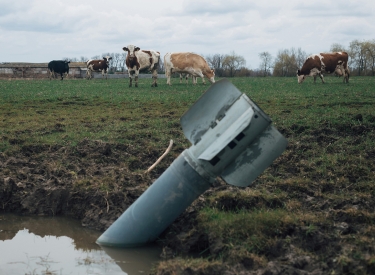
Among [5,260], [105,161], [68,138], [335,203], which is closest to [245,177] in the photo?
[335,203]

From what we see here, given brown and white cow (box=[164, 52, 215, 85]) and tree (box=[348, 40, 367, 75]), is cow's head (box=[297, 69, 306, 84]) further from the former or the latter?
tree (box=[348, 40, 367, 75])

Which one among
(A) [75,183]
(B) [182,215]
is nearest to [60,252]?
(B) [182,215]

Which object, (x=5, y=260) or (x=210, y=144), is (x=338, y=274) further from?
(x=5, y=260)

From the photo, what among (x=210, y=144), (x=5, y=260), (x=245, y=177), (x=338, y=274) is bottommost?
(x=5, y=260)

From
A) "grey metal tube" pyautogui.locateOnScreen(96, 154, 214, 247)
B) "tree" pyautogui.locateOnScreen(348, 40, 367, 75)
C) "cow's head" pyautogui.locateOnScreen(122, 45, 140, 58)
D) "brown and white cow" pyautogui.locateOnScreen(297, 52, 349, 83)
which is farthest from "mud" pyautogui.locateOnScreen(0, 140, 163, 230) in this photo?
"tree" pyautogui.locateOnScreen(348, 40, 367, 75)

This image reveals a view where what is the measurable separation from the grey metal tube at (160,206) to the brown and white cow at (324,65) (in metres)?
25.5

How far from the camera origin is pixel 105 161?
791cm

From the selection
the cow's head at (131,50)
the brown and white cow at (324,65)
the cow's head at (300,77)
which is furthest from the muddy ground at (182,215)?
the brown and white cow at (324,65)

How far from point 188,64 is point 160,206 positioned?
73.3ft

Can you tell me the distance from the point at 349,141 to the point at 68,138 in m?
4.77

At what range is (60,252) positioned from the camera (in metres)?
5.43

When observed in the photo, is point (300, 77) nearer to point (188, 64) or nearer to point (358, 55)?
point (188, 64)

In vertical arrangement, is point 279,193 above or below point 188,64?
below

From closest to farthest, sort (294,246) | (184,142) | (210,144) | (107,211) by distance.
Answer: (294,246)
(210,144)
(107,211)
(184,142)
